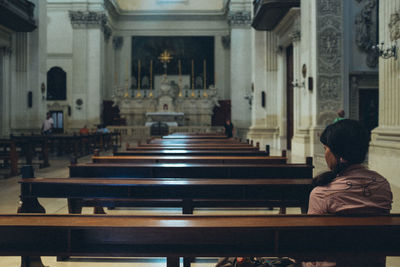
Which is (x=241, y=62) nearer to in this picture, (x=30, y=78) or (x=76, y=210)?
(x=30, y=78)

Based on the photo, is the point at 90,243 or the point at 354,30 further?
the point at 354,30

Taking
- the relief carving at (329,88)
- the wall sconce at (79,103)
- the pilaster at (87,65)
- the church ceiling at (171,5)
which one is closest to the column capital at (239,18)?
the church ceiling at (171,5)

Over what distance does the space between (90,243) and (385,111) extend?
24.8ft

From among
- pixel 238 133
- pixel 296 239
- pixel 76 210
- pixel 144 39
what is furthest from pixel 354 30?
pixel 144 39

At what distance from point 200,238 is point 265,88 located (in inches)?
671

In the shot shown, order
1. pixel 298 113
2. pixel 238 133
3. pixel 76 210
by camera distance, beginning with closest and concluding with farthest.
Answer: pixel 76 210
pixel 298 113
pixel 238 133

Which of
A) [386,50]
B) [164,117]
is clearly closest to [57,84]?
[164,117]

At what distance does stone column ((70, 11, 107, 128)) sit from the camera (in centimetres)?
2664

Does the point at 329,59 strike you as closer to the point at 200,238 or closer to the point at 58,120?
the point at 200,238

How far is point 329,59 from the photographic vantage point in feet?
38.5

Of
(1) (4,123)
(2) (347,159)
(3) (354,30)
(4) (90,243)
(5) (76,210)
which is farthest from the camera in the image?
(1) (4,123)

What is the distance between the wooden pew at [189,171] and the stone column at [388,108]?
3687 mm

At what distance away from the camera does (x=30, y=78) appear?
17.8m

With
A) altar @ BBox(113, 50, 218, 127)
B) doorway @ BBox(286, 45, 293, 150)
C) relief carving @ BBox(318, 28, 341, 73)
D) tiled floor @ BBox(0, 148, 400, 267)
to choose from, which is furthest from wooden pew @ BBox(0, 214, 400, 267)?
altar @ BBox(113, 50, 218, 127)
